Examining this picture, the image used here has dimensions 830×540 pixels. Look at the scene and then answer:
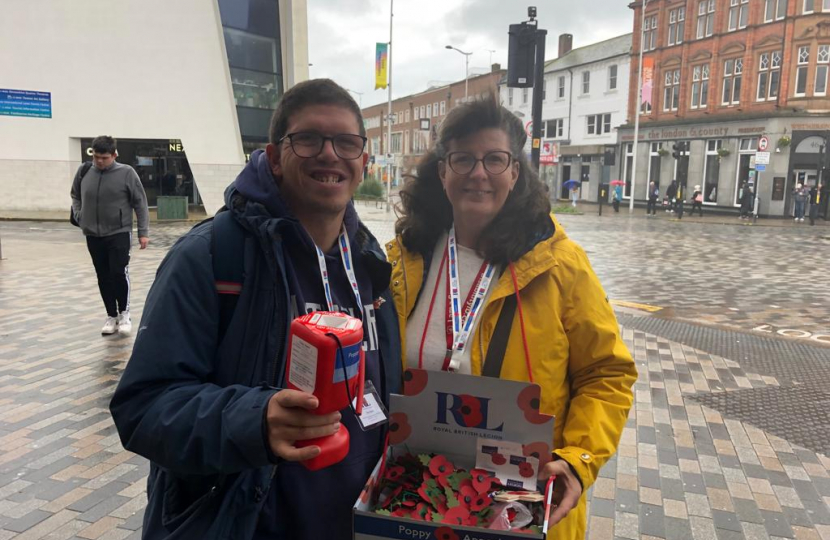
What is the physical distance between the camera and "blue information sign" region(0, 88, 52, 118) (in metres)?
20.3

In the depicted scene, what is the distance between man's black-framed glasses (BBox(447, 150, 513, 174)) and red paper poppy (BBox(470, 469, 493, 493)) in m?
1.03

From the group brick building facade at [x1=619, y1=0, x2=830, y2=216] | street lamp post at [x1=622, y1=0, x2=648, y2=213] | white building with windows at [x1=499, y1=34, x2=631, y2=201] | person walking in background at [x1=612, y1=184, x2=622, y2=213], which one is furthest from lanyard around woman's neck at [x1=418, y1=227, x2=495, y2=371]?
white building with windows at [x1=499, y1=34, x2=631, y2=201]

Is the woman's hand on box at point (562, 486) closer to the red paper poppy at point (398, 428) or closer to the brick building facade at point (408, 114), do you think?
the red paper poppy at point (398, 428)

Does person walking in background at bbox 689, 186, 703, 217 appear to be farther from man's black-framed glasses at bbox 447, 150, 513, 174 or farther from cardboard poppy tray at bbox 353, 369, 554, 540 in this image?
cardboard poppy tray at bbox 353, 369, 554, 540

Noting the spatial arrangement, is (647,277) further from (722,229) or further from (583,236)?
(722,229)

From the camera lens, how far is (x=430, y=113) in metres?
69.2

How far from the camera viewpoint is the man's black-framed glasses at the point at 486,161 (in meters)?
2.15

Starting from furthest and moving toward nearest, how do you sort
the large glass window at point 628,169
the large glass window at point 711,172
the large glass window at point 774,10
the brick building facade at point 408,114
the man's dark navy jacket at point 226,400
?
the brick building facade at point 408,114 < the large glass window at point 628,169 < the large glass window at point 711,172 < the large glass window at point 774,10 < the man's dark navy jacket at point 226,400

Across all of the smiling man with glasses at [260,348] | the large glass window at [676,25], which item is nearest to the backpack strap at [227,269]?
the smiling man with glasses at [260,348]

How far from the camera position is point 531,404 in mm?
1679

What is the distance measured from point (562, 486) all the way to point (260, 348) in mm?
952

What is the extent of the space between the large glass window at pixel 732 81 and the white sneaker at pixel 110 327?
34.1 metres

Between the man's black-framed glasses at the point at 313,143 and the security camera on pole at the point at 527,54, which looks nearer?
the man's black-framed glasses at the point at 313,143

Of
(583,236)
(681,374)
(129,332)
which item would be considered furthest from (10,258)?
(583,236)
